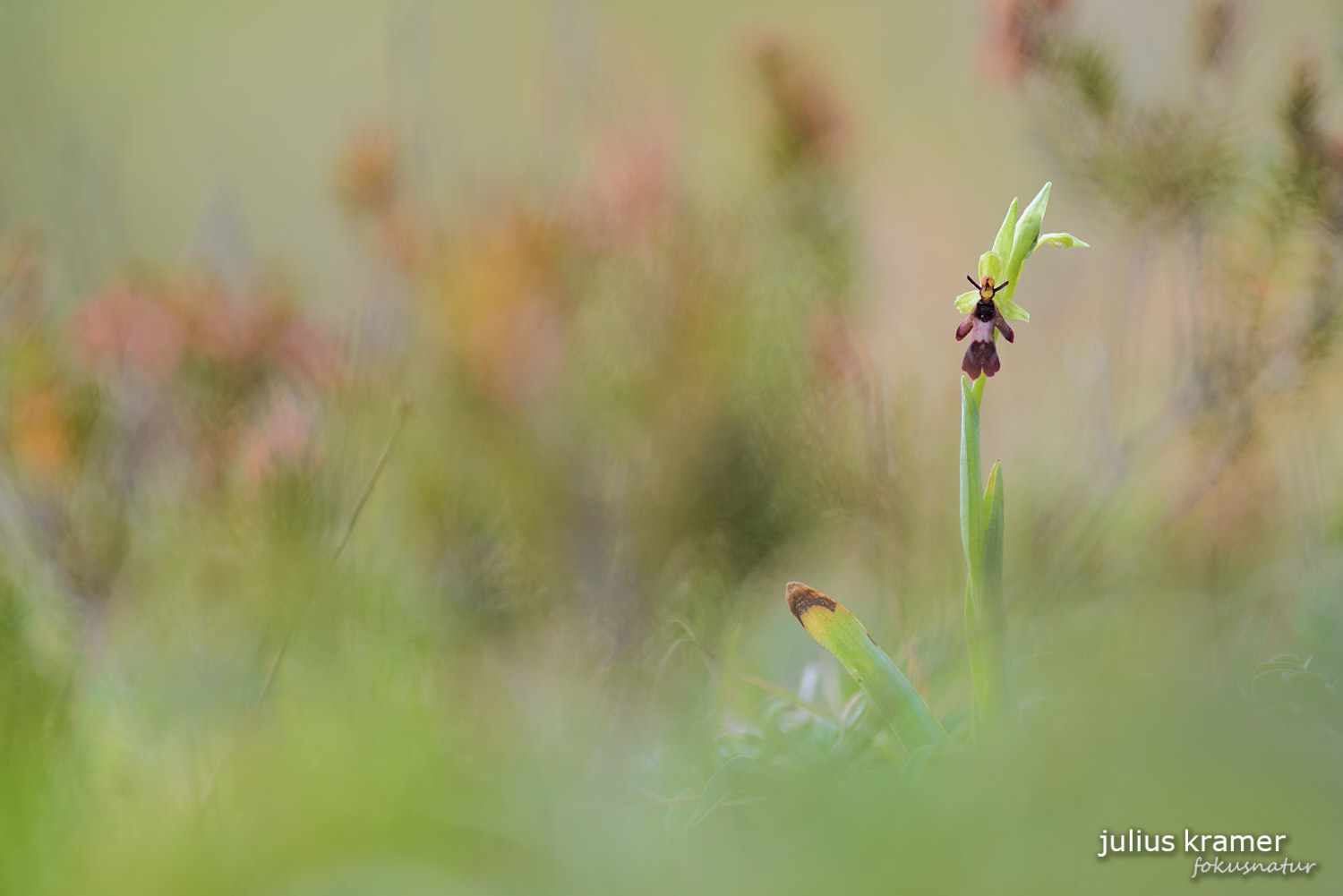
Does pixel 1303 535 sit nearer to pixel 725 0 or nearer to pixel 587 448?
pixel 587 448

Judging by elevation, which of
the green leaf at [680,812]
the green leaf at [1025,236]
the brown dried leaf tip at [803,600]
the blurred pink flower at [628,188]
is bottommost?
the green leaf at [680,812]

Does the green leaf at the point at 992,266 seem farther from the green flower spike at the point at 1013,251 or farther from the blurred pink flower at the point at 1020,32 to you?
the blurred pink flower at the point at 1020,32

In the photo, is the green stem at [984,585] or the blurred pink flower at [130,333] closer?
the green stem at [984,585]

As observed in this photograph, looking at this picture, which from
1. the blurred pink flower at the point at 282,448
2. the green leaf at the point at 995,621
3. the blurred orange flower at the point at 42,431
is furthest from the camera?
the blurred orange flower at the point at 42,431

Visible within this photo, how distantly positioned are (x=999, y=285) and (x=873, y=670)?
19 cm

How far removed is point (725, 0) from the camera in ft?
9.77

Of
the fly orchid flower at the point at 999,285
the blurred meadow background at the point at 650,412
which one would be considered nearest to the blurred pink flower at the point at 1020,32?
the blurred meadow background at the point at 650,412

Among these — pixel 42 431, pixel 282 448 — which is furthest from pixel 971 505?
pixel 42 431

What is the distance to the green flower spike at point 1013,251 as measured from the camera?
0.43 m

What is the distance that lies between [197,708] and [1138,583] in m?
0.51

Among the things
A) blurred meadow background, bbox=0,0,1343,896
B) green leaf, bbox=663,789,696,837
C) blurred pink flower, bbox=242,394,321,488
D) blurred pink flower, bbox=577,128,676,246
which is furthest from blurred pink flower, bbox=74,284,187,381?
green leaf, bbox=663,789,696,837

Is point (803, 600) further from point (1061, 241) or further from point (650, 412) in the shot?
point (650, 412)

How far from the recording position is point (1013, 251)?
440mm

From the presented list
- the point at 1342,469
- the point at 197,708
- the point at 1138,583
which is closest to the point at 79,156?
the point at 197,708
